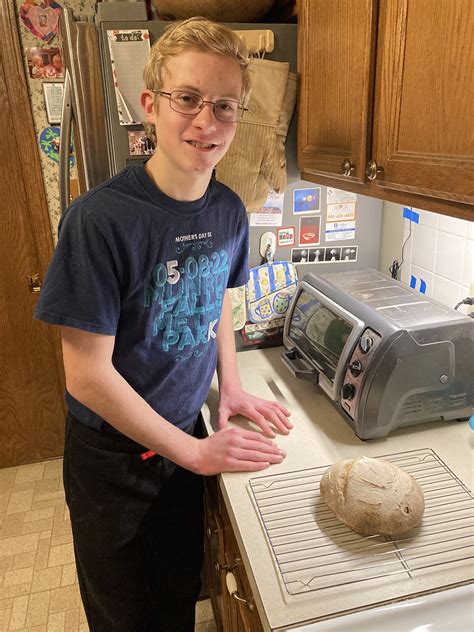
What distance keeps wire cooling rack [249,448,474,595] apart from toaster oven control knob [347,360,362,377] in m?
0.24

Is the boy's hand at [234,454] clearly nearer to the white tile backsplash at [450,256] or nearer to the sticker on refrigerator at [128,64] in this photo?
the white tile backsplash at [450,256]

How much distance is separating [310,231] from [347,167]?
1.68ft

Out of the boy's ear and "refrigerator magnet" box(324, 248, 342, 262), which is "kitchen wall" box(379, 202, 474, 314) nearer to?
"refrigerator magnet" box(324, 248, 342, 262)

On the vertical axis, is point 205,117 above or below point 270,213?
above

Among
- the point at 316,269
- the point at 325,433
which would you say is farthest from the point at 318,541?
the point at 316,269

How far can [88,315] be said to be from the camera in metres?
0.93

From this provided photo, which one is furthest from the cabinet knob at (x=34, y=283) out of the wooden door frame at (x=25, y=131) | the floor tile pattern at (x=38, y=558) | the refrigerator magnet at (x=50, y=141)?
the floor tile pattern at (x=38, y=558)

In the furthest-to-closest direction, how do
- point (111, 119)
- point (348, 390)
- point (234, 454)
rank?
point (111, 119) < point (348, 390) < point (234, 454)

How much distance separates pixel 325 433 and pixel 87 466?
0.56 metres

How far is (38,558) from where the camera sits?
2.06 m

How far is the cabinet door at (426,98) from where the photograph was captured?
Answer: 2.47ft

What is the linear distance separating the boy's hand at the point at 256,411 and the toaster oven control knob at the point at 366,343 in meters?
0.26

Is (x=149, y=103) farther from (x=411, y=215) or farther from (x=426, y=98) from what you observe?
(x=411, y=215)

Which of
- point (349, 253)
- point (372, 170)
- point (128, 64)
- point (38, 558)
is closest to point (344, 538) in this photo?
point (372, 170)
